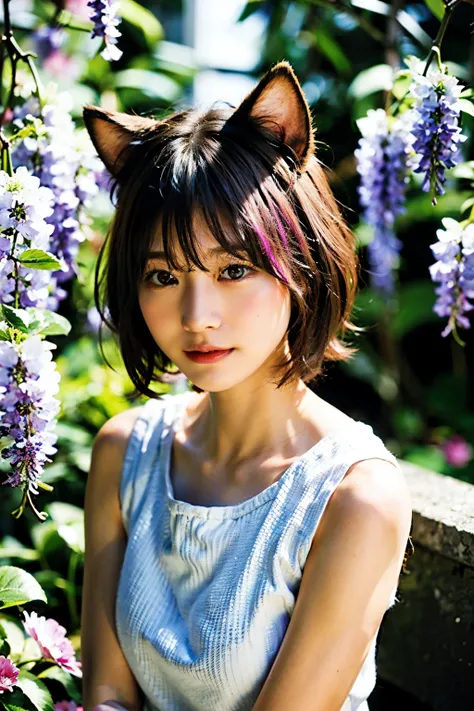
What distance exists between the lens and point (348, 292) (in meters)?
1.67

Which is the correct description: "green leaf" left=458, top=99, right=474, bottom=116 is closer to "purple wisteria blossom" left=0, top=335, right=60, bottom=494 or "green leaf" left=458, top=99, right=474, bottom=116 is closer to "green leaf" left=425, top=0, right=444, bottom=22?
"green leaf" left=425, top=0, right=444, bottom=22

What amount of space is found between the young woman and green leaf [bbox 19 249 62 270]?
19 centimetres

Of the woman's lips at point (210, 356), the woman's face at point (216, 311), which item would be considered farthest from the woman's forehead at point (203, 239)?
the woman's lips at point (210, 356)

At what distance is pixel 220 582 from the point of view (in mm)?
1562

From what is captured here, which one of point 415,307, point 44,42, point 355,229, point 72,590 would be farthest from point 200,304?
point 415,307

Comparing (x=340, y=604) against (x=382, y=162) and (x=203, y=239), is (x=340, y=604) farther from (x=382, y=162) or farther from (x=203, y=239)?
(x=382, y=162)

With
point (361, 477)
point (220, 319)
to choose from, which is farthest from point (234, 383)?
point (361, 477)

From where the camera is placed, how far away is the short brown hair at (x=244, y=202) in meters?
1.44

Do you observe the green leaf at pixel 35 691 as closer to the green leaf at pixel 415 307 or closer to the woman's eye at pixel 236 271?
the woman's eye at pixel 236 271

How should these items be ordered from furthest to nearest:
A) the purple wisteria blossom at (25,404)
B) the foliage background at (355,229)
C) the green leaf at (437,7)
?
the foliage background at (355,229), the green leaf at (437,7), the purple wisteria blossom at (25,404)

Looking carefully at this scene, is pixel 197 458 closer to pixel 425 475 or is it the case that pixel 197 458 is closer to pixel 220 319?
pixel 220 319

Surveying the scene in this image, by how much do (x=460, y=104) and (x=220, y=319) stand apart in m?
0.53

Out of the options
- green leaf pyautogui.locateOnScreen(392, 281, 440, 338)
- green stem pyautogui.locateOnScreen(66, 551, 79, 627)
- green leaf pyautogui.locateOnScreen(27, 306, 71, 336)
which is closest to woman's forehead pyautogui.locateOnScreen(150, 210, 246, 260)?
green leaf pyautogui.locateOnScreen(27, 306, 71, 336)

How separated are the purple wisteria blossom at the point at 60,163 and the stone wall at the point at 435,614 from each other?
35.5 inches
